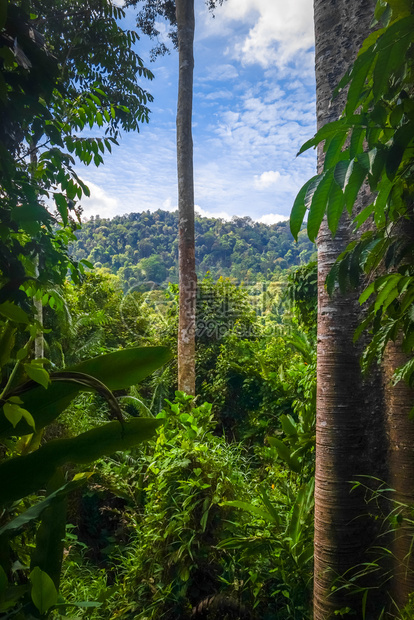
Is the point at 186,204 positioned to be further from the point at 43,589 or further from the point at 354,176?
the point at 43,589

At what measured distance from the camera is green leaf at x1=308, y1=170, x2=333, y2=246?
719 mm

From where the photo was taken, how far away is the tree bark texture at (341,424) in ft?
4.76

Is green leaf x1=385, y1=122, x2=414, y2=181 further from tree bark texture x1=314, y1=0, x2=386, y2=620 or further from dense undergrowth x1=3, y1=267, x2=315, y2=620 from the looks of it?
tree bark texture x1=314, y1=0, x2=386, y2=620

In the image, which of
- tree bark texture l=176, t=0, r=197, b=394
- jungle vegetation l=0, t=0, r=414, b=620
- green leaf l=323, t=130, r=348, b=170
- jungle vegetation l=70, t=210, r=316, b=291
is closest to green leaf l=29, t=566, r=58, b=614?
jungle vegetation l=0, t=0, r=414, b=620

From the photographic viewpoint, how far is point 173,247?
25062mm

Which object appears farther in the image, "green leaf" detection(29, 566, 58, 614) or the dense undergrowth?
the dense undergrowth

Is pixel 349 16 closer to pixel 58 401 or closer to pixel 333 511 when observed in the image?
pixel 58 401

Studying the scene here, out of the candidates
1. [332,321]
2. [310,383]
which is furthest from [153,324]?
[332,321]

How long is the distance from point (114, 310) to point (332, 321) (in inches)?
252

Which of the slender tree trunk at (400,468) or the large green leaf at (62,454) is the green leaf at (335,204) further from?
the slender tree trunk at (400,468)

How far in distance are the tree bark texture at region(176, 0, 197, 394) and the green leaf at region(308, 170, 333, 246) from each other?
12.2 feet

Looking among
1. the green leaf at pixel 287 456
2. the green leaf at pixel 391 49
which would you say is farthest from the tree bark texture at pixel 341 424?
the green leaf at pixel 391 49

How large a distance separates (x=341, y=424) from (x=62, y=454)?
3.77 ft

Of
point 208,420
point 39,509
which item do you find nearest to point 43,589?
point 39,509
